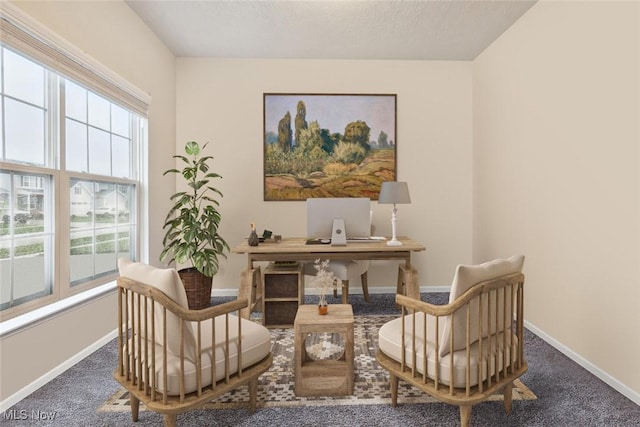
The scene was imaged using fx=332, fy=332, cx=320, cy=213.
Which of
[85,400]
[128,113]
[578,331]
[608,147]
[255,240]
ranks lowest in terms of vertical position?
[85,400]

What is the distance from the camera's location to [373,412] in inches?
73.7

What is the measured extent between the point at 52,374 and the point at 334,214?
2.43 m

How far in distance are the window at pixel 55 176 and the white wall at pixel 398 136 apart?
1137 millimetres

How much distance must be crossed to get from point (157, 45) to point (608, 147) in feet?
13.9

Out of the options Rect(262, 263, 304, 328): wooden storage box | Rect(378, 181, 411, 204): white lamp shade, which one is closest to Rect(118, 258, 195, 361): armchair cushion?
Rect(262, 263, 304, 328): wooden storage box

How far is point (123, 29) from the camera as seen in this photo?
3.03 metres

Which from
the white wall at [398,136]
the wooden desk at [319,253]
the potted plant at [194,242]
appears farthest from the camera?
the white wall at [398,136]

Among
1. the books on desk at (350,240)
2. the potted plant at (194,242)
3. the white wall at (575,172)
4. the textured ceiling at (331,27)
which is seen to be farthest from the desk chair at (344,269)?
the textured ceiling at (331,27)

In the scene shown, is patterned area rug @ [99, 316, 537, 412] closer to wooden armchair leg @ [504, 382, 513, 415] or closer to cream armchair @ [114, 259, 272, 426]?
wooden armchair leg @ [504, 382, 513, 415]

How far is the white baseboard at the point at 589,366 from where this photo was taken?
6.72ft

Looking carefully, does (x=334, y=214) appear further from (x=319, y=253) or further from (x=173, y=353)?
(x=173, y=353)

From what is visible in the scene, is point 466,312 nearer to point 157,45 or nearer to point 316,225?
point 316,225

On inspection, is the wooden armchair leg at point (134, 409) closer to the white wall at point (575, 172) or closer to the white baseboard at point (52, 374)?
the white baseboard at point (52, 374)

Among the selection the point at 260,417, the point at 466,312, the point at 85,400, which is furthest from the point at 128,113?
the point at 466,312
